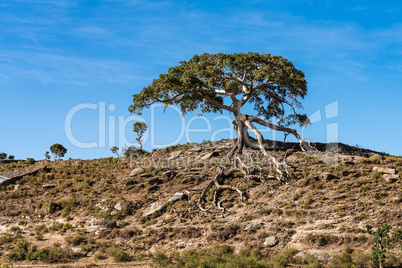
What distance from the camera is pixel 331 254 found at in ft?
80.1

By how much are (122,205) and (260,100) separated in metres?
19.5

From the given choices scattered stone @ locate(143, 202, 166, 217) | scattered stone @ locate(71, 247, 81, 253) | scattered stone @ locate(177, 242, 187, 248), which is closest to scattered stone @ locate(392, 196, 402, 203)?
scattered stone @ locate(177, 242, 187, 248)

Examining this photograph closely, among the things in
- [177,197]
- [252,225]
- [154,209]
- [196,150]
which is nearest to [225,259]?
[252,225]

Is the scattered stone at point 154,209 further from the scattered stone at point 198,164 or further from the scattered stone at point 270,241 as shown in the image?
the scattered stone at point 270,241

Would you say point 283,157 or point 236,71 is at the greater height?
point 236,71

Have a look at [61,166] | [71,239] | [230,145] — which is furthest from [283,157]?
[61,166]

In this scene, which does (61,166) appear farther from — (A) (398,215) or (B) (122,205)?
(A) (398,215)

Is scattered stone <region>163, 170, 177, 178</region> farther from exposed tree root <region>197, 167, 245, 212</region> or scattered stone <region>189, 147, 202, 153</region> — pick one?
scattered stone <region>189, 147, 202, 153</region>

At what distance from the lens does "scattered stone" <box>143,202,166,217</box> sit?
34094mm

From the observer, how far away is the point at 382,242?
24406 mm

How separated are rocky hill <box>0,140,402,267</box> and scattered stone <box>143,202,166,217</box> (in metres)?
0.13

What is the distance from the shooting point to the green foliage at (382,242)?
21891 millimetres

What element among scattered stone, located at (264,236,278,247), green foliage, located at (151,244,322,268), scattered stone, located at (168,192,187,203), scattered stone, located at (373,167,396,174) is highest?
scattered stone, located at (373,167,396,174)

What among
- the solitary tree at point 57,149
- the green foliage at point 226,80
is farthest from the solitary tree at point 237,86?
the solitary tree at point 57,149
